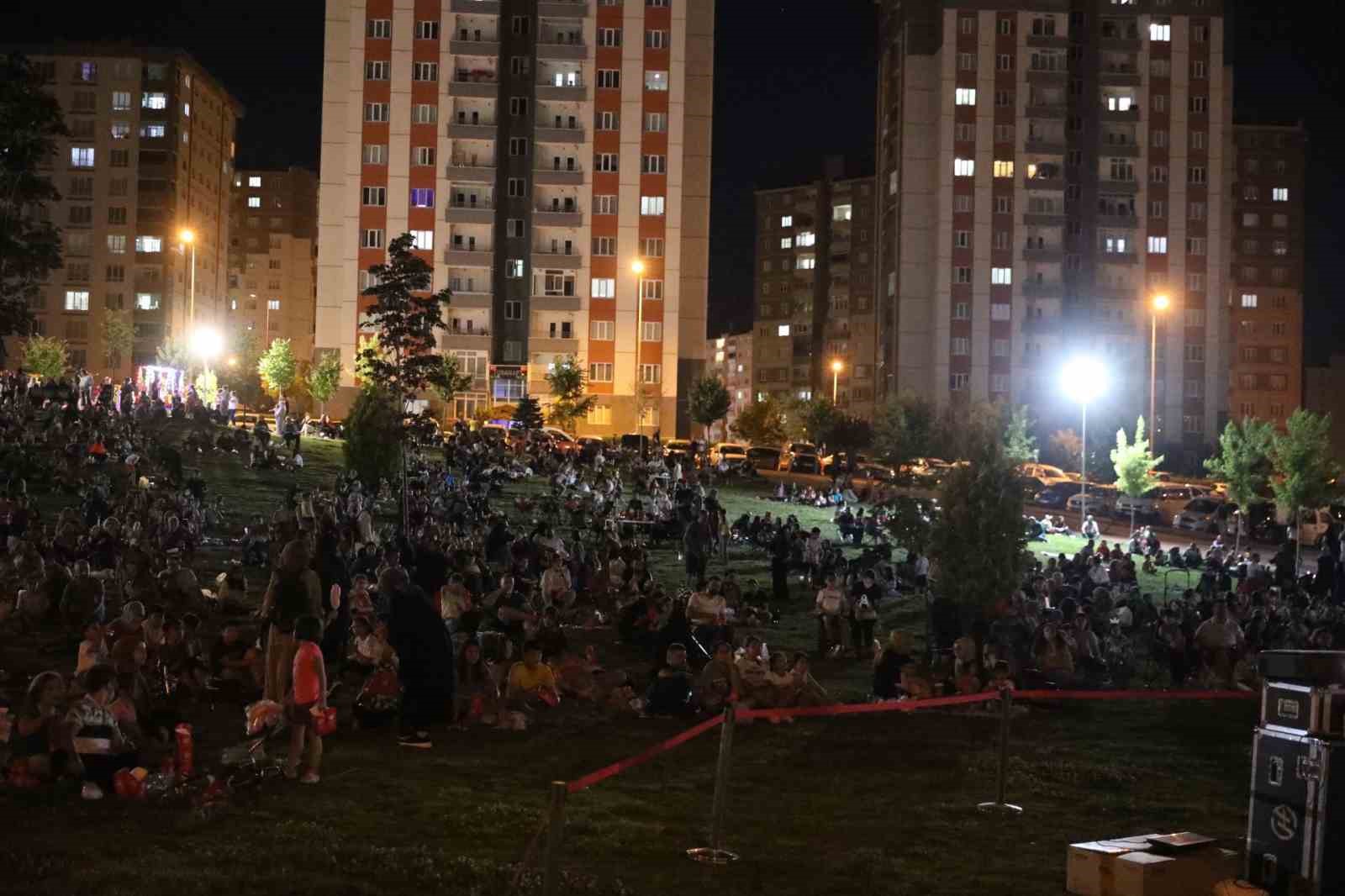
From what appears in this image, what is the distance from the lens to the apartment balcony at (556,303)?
264 ft

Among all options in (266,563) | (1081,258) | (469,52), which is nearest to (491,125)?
(469,52)

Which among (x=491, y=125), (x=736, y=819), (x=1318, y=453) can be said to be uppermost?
(x=491, y=125)

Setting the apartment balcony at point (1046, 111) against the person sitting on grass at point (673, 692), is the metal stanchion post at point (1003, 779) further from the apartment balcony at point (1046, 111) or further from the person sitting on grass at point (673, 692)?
the apartment balcony at point (1046, 111)

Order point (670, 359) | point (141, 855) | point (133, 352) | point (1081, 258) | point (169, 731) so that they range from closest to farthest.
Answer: point (141, 855)
point (169, 731)
point (670, 359)
point (1081, 258)
point (133, 352)

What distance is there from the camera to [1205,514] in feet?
139

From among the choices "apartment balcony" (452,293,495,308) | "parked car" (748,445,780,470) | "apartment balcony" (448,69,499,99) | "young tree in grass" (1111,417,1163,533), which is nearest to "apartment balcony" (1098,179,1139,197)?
"apartment balcony" (448,69,499,99)

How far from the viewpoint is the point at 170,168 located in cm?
11288

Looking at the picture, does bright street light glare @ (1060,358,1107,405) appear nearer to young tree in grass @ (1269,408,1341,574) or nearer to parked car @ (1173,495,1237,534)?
parked car @ (1173,495,1237,534)

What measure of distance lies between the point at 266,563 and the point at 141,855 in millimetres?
14250

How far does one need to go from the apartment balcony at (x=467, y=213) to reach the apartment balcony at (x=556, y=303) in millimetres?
5336

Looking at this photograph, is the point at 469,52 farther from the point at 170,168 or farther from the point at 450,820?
the point at 450,820

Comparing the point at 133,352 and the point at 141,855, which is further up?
the point at 133,352

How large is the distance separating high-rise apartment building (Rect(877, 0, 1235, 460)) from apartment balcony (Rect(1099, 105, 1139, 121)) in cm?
8

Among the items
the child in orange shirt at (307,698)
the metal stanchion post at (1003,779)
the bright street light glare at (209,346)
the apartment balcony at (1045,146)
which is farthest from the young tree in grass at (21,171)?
the apartment balcony at (1045,146)
